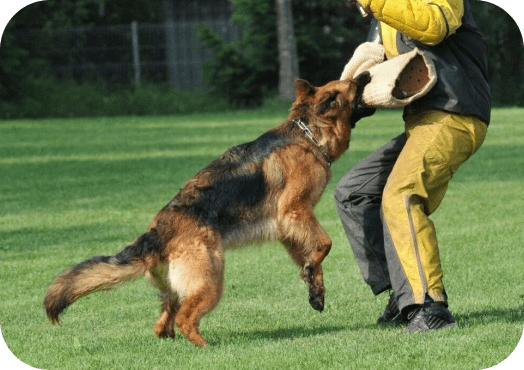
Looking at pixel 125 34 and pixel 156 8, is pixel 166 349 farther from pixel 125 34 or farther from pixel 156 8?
pixel 156 8

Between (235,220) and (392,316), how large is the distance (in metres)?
1.18

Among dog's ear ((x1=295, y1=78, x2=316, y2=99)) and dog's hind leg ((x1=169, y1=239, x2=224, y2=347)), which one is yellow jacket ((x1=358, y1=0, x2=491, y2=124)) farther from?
dog's hind leg ((x1=169, y1=239, x2=224, y2=347))

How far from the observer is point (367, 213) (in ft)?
18.3

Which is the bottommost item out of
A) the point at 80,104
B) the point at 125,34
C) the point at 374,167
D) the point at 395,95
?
the point at 80,104

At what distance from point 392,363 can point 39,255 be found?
171 inches

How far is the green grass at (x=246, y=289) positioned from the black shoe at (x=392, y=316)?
0.14 metres

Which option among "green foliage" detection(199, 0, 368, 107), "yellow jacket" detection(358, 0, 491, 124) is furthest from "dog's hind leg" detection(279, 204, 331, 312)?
"green foliage" detection(199, 0, 368, 107)

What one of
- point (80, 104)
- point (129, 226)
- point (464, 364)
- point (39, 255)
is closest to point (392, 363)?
point (464, 364)

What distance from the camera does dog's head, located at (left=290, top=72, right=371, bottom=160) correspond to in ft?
18.3

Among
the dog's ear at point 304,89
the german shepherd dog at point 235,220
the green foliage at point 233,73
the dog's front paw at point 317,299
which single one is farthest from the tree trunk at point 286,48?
the dog's front paw at point 317,299

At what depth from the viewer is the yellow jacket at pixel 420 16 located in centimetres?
481

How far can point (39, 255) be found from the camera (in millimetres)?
7938

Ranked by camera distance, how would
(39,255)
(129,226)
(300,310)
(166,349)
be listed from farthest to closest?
(129,226), (39,255), (300,310), (166,349)

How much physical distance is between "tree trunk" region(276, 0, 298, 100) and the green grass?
12.3 meters
